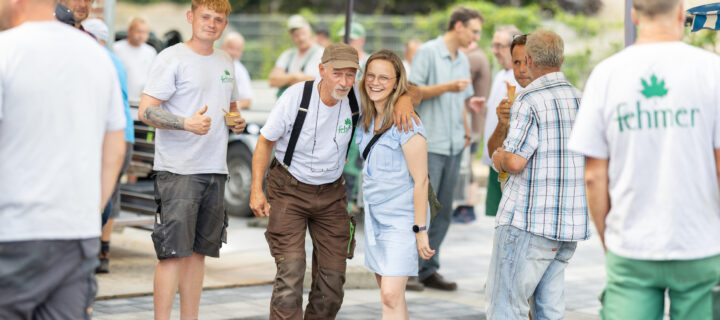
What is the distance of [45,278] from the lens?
11.4 feet

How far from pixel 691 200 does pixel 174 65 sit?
10.1 ft

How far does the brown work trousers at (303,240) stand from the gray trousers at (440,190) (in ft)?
6.21

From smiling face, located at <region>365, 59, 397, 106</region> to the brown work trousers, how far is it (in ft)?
1.97

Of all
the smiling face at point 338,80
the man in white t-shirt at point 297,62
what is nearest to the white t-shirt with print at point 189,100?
the smiling face at point 338,80

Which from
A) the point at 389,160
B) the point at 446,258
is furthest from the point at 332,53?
the point at 446,258

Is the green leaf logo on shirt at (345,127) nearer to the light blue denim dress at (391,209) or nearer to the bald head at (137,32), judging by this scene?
the light blue denim dress at (391,209)

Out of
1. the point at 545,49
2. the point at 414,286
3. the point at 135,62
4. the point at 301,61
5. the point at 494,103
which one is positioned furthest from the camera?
the point at 135,62

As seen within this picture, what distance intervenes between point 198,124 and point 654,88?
2.65 metres

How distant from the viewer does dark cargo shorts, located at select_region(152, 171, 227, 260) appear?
5.66m

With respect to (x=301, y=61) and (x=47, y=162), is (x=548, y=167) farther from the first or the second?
(x=301, y=61)

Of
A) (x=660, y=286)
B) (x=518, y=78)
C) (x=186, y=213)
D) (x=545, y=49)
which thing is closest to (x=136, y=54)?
(x=186, y=213)

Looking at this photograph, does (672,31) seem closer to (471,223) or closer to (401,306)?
(401,306)

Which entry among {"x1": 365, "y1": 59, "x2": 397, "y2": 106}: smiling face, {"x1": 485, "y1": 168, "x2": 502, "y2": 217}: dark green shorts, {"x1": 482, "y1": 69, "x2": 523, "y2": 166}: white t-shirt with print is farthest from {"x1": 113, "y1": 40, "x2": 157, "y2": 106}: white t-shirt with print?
{"x1": 365, "y1": 59, "x2": 397, "y2": 106}: smiling face

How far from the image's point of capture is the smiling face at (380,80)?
18.3ft
